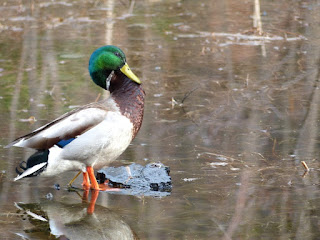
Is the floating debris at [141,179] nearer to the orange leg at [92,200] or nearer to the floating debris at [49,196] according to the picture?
the orange leg at [92,200]

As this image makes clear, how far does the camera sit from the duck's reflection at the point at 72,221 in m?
3.82

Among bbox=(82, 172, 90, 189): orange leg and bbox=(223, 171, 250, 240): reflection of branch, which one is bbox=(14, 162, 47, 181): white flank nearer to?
bbox=(82, 172, 90, 189): orange leg

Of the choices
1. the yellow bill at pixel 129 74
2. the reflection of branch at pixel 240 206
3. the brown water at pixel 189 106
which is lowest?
the brown water at pixel 189 106

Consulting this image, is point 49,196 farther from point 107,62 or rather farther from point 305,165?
point 305,165

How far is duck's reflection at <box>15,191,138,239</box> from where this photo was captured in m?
3.82

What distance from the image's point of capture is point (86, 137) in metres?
4.48

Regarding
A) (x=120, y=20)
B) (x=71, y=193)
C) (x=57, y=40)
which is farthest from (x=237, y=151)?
(x=120, y=20)

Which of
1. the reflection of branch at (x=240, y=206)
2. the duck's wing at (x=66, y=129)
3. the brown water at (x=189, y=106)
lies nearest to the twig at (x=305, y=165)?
the brown water at (x=189, y=106)

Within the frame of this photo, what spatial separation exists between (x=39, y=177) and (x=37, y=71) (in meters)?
3.34

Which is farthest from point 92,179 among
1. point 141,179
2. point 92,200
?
point 141,179

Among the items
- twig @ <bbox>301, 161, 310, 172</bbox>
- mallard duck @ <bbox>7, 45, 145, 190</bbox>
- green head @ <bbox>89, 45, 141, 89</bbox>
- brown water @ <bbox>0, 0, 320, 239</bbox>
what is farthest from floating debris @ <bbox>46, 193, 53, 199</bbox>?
twig @ <bbox>301, 161, 310, 172</bbox>

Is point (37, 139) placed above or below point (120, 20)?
above

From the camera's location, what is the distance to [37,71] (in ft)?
26.4

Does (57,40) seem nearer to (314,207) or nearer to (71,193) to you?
(71,193)
